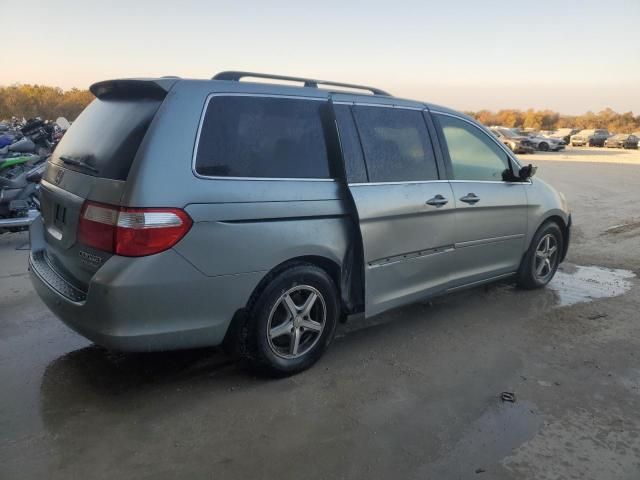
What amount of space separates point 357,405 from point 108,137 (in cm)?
225

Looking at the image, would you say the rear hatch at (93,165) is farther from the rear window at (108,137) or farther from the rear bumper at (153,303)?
the rear bumper at (153,303)

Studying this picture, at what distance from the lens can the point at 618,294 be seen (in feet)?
18.0

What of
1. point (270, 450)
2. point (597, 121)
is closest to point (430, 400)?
point (270, 450)

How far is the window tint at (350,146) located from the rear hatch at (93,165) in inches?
47.8

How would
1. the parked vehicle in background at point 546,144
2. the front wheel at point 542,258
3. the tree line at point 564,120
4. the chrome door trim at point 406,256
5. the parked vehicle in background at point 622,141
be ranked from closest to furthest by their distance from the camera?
the chrome door trim at point 406,256
the front wheel at point 542,258
the parked vehicle in background at point 546,144
the parked vehicle in background at point 622,141
the tree line at point 564,120

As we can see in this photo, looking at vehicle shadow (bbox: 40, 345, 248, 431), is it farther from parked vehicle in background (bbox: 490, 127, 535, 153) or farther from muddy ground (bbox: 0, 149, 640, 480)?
parked vehicle in background (bbox: 490, 127, 535, 153)

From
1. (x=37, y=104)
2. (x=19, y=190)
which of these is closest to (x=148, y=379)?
(x=19, y=190)

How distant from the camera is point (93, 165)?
10.3ft

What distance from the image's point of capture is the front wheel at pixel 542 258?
5.35 m

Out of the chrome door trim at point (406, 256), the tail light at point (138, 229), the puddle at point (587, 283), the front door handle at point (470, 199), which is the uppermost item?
the front door handle at point (470, 199)

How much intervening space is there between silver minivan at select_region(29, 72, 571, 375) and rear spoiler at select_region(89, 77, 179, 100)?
0.01 m

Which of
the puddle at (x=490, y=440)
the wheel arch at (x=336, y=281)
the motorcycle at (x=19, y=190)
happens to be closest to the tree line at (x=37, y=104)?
the motorcycle at (x=19, y=190)

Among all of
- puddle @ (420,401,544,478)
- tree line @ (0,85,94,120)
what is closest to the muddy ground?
puddle @ (420,401,544,478)

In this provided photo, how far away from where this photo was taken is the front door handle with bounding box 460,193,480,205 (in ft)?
14.5
